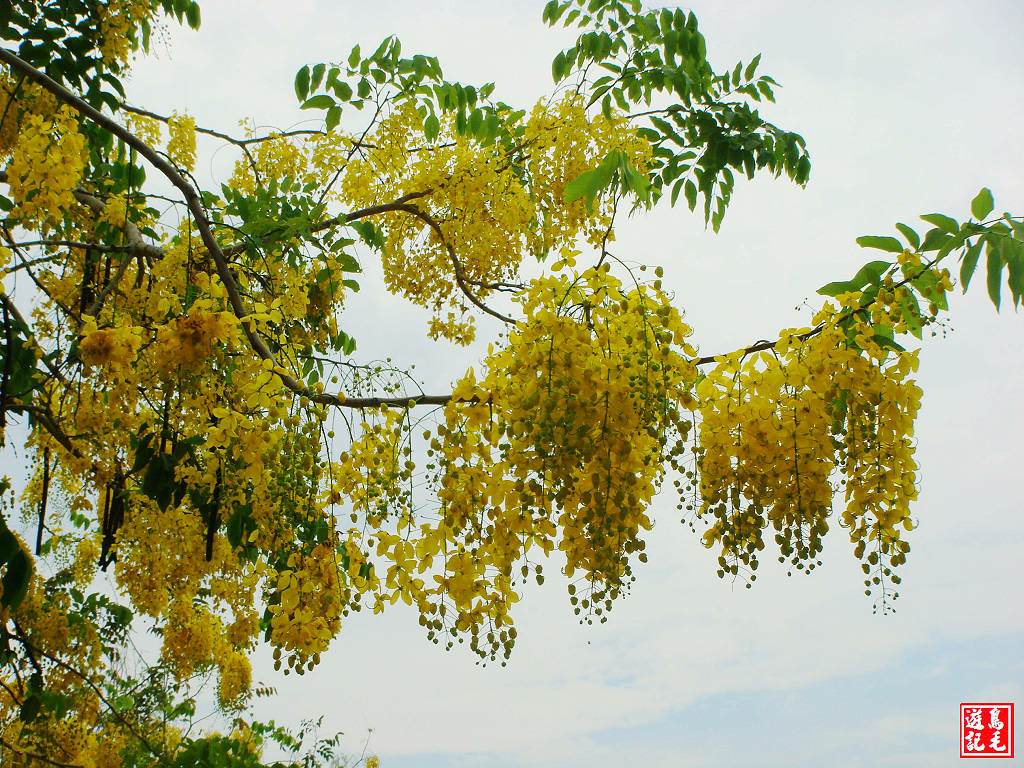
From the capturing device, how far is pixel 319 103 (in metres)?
3.76

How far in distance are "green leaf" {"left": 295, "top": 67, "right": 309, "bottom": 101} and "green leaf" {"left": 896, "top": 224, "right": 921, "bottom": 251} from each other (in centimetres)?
272

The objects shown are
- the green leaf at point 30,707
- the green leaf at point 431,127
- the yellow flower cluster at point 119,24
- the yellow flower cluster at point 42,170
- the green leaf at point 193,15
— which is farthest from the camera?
the green leaf at point 193,15

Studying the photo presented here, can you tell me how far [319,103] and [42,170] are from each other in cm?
147

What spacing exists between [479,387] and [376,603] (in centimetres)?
54

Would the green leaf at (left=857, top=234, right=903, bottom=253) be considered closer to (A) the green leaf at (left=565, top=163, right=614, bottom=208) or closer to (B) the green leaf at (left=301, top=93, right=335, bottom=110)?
(A) the green leaf at (left=565, top=163, right=614, bottom=208)

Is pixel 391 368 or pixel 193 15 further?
pixel 193 15

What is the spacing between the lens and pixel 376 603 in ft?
6.03

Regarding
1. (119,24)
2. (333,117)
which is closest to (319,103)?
(333,117)

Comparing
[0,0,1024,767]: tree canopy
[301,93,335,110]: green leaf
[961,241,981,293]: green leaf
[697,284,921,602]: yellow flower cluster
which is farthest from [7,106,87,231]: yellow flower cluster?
[961,241,981,293]: green leaf

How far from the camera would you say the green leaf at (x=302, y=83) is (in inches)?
147

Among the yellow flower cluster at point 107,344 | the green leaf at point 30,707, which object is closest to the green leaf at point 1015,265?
the yellow flower cluster at point 107,344

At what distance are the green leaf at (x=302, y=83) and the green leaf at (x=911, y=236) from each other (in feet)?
8.91

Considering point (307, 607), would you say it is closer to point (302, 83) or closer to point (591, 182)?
point (591, 182)

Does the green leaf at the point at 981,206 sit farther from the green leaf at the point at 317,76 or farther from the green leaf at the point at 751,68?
the green leaf at the point at 317,76
